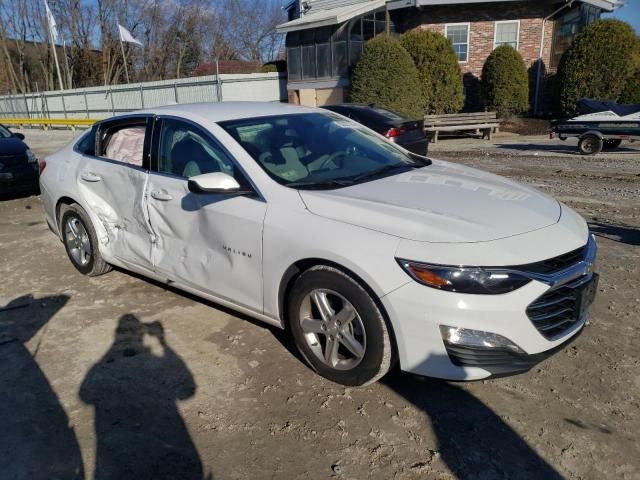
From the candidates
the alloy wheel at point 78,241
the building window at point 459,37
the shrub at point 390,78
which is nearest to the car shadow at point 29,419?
the alloy wheel at point 78,241

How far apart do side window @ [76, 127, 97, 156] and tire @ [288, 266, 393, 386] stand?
9.17 feet

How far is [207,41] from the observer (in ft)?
161

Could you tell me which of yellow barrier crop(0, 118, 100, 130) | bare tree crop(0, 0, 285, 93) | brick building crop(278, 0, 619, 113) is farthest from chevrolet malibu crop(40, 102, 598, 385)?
bare tree crop(0, 0, 285, 93)

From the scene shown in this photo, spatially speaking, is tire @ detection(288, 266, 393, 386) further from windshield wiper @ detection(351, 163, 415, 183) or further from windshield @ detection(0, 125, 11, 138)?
windshield @ detection(0, 125, 11, 138)

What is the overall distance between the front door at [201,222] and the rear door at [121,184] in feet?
0.53

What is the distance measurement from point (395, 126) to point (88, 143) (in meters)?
6.91

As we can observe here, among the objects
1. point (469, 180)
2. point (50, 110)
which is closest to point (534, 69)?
point (469, 180)

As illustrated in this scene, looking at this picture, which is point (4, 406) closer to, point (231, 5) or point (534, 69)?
point (534, 69)

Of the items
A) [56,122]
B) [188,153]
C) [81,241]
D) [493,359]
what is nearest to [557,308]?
[493,359]

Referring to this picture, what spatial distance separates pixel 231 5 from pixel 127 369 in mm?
52369

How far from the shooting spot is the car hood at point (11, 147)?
9.07m

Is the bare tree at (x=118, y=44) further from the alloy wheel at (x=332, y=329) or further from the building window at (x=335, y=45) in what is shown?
the alloy wheel at (x=332, y=329)

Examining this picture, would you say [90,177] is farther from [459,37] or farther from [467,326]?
[459,37]

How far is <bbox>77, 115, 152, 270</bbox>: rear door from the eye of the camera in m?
4.12
